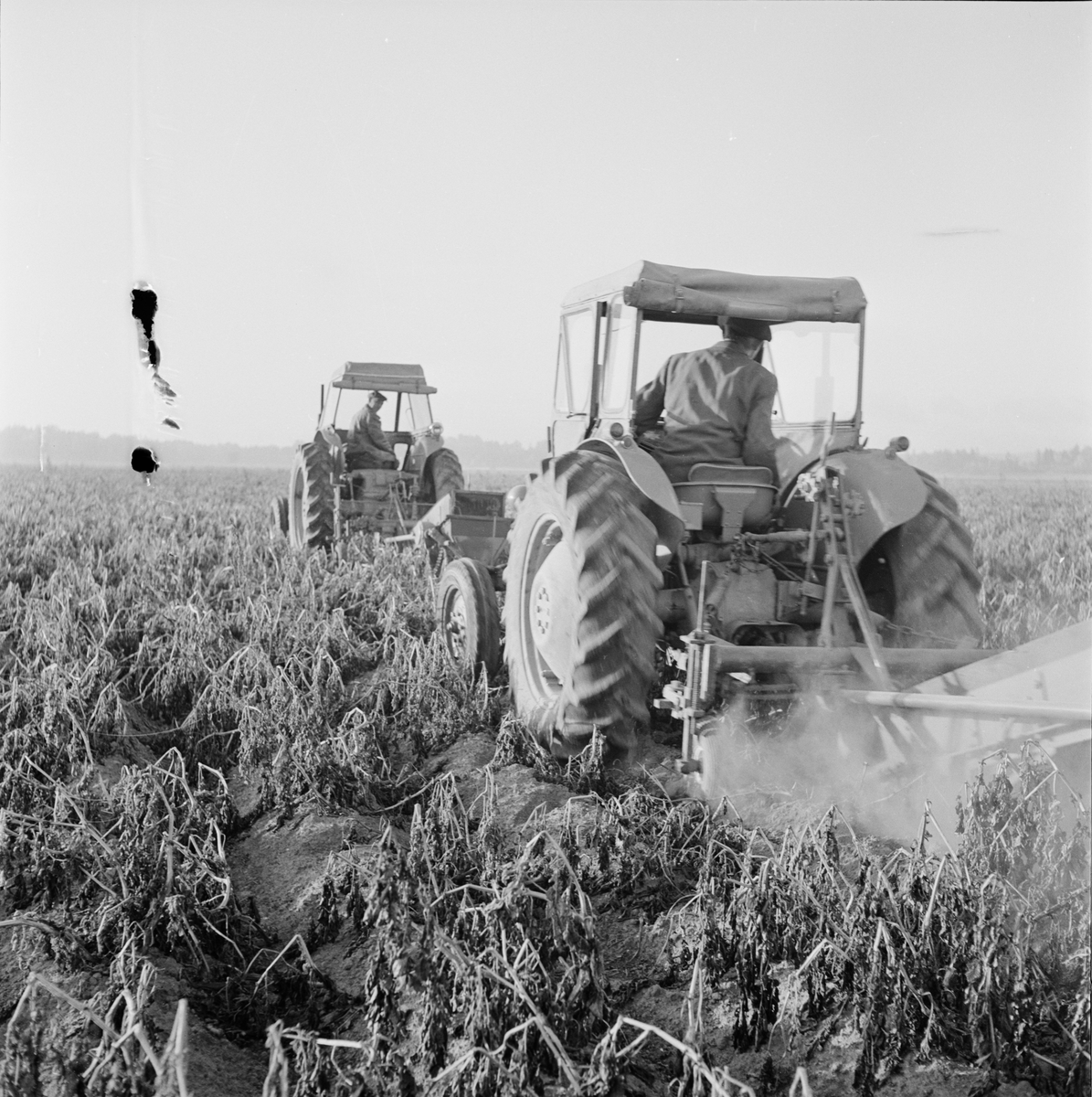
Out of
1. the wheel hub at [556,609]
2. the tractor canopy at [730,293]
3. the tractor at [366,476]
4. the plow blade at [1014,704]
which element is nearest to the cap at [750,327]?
the tractor canopy at [730,293]

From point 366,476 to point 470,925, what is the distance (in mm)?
7975

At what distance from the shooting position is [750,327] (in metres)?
4.49

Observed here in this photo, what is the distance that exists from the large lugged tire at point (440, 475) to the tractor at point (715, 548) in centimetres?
502

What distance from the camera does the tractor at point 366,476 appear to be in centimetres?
911

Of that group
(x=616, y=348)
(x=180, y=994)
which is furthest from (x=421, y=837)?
(x=616, y=348)

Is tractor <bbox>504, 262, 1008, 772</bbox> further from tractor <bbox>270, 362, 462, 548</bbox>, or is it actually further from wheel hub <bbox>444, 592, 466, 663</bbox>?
tractor <bbox>270, 362, 462, 548</bbox>

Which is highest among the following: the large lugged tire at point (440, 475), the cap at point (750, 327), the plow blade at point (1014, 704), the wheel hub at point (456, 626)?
the cap at point (750, 327)

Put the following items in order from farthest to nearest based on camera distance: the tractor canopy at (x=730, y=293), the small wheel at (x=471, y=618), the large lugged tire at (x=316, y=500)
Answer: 1. the large lugged tire at (x=316, y=500)
2. the small wheel at (x=471, y=618)
3. the tractor canopy at (x=730, y=293)

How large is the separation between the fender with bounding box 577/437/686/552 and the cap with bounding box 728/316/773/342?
2.74 feet

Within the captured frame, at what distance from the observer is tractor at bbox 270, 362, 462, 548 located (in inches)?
359

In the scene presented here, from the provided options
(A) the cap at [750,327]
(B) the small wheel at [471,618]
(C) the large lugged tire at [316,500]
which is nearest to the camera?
(A) the cap at [750,327]

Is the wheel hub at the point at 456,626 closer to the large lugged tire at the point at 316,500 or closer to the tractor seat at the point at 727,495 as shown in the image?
the tractor seat at the point at 727,495

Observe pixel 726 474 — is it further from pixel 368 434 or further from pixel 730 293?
pixel 368 434

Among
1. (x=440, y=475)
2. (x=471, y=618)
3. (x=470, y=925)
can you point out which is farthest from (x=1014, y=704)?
(x=440, y=475)
